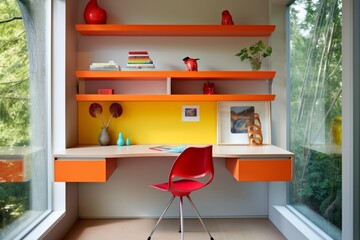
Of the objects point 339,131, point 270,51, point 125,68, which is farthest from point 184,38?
point 339,131

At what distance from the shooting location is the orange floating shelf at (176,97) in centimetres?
277

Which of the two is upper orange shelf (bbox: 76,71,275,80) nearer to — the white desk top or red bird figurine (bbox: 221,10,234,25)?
red bird figurine (bbox: 221,10,234,25)

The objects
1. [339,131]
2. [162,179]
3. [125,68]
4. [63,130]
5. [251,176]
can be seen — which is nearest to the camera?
[339,131]

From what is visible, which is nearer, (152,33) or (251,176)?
A: (251,176)

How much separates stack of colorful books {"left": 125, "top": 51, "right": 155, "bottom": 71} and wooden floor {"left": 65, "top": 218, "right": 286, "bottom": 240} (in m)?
1.60

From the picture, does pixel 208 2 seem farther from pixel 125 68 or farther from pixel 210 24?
pixel 125 68

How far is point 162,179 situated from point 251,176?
1087mm

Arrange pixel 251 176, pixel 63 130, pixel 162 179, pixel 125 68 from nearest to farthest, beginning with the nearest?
pixel 251 176 → pixel 63 130 → pixel 125 68 → pixel 162 179

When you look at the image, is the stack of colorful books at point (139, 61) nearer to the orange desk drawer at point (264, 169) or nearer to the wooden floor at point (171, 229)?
the orange desk drawer at point (264, 169)

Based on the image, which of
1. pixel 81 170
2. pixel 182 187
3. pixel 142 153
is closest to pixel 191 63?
pixel 142 153

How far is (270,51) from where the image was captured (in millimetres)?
2744

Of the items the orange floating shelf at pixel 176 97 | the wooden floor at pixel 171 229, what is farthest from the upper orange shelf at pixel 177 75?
the wooden floor at pixel 171 229

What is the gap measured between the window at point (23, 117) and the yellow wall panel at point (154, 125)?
534 mm

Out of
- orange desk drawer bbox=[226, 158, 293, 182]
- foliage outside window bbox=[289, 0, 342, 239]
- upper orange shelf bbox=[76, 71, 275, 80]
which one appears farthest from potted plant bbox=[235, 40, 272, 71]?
orange desk drawer bbox=[226, 158, 293, 182]
